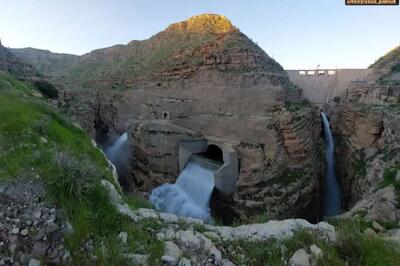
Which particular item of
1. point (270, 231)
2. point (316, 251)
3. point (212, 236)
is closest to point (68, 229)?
point (212, 236)

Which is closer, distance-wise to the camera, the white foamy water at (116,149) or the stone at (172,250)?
the stone at (172,250)

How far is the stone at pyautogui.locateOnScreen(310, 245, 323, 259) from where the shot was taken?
3077 mm

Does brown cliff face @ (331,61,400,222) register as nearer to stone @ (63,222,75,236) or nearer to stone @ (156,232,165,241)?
stone @ (156,232,165,241)

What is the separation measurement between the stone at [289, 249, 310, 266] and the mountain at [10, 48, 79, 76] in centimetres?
4196

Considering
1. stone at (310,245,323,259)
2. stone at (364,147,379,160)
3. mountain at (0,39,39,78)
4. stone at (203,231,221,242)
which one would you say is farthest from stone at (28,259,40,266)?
mountain at (0,39,39,78)

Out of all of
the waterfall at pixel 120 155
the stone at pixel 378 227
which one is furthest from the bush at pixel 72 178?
the waterfall at pixel 120 155

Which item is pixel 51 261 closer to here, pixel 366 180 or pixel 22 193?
pixel 22 193

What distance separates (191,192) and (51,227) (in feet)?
35.6

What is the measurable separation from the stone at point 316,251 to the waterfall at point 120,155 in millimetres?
15865

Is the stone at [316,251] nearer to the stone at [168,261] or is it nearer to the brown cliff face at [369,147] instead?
the stone at [168,261]

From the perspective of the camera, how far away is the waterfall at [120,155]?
18.3m

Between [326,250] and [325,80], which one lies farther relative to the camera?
[325,80]

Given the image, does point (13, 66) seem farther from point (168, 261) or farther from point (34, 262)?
point (168, 261)

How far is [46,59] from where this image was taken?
45.6 meters
